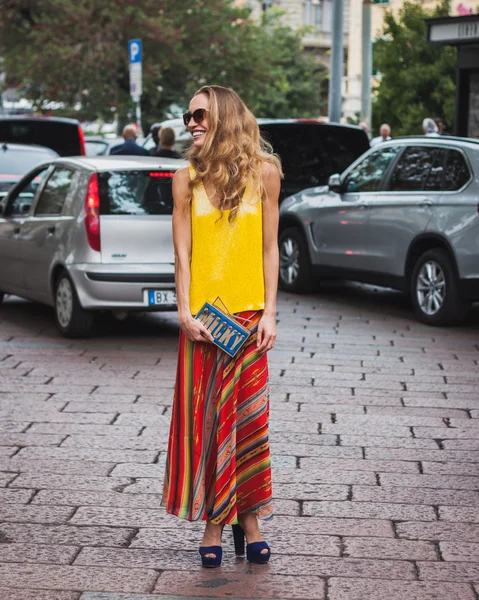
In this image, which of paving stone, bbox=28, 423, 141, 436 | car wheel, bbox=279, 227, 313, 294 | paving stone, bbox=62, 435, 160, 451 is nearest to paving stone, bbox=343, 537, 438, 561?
paving stone, bbox=62, 435, 160, 451

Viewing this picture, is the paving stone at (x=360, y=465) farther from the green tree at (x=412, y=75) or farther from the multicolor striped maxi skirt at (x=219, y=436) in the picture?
the green tree at (x=412, y=75)

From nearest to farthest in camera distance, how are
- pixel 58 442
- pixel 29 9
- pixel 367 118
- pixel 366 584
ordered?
pixel 366 584
pixel 58 442
pixel 367 118
pixel 29 9

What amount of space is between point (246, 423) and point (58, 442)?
225 cm

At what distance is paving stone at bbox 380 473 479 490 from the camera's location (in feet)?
19.1

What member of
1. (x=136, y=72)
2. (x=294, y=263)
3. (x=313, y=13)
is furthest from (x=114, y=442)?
(x=313, y=13)

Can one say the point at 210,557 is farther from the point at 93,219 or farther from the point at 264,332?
the point at 93,219

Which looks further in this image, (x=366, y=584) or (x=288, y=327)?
Result: (x=288, y=327)

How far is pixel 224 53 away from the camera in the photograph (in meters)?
39.2

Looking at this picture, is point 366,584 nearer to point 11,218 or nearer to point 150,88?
point 11,218

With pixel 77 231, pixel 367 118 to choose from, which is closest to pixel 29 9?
pixel 367 118

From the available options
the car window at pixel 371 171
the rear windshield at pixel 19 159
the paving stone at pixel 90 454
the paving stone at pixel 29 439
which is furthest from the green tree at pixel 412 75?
the paving stone at pixel 90 454

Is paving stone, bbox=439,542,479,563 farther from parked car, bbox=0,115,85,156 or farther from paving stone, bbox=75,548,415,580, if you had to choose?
parked car, bbox=0,115,85,156

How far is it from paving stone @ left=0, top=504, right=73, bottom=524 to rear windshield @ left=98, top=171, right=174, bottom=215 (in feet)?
15.8

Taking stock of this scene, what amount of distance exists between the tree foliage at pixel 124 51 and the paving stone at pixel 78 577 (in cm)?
3260
